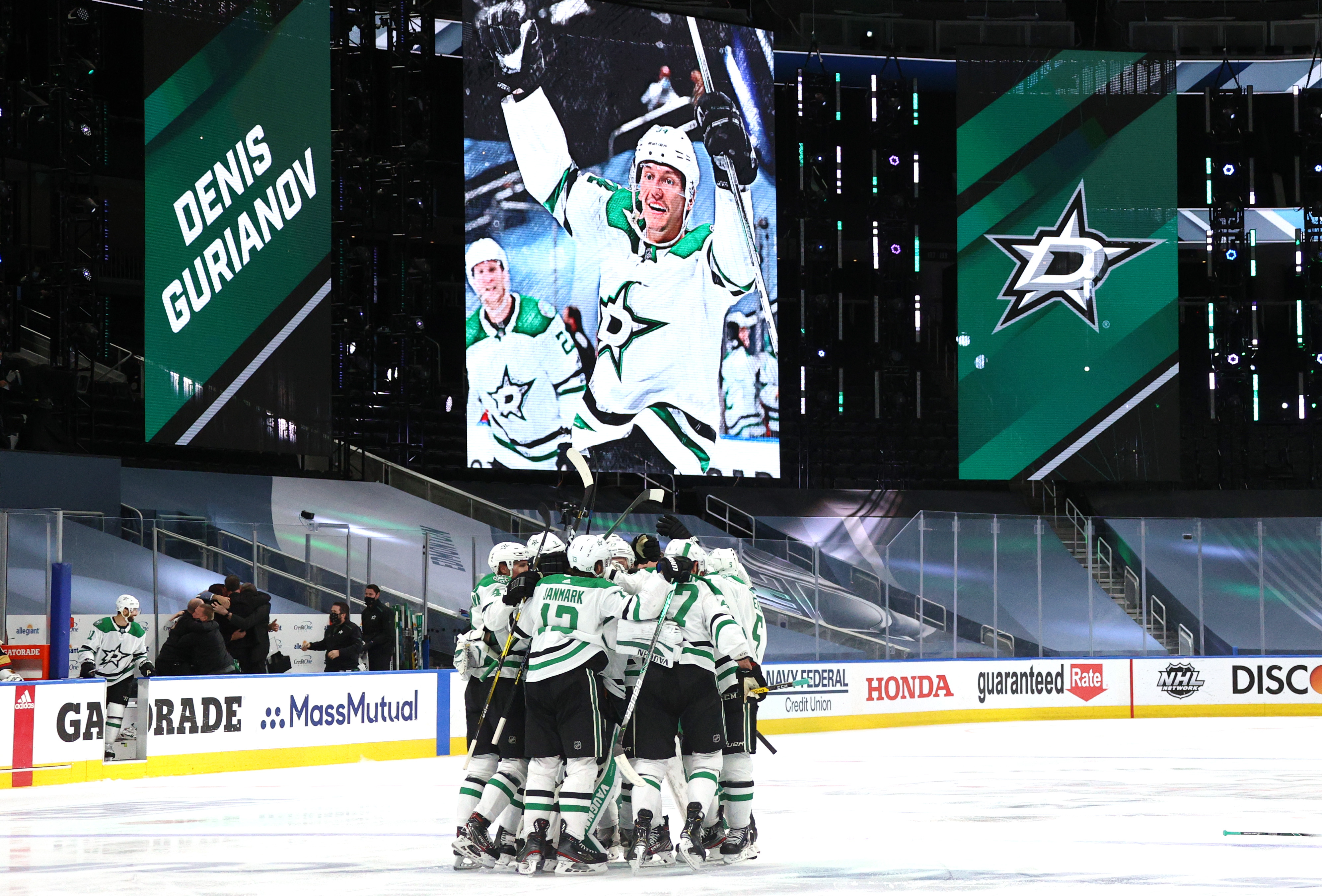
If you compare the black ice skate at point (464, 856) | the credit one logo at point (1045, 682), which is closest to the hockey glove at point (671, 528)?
the black ice skate at point (464, 856)

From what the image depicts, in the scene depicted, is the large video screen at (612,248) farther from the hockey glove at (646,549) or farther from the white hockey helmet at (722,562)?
the hockey glove at (646,549)

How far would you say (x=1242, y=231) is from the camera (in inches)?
1188

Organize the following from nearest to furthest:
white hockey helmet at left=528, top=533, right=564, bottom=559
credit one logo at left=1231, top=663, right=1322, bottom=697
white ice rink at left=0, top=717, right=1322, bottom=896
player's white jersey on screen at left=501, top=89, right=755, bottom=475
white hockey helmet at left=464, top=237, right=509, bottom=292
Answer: white ice rink at left=0, top=717, right=1322, bottom=896, white hockey helmet at left=528, top=533, right=564, bottom=559, white hockey helmet at left=464, top=237, right=509, bottom=292, player's white jersey on screen at left=501, top=89, right=755, bottom=475, credit one logo at left=1231, top=663, right=1322, bottom=697

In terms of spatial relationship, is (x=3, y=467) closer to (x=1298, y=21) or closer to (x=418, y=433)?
(x=418, y=433)

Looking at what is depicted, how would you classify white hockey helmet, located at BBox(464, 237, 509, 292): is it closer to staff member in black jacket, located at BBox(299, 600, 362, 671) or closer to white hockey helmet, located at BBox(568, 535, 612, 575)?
staff member in black jacket, located at BBox(299, 600, 362, 671)

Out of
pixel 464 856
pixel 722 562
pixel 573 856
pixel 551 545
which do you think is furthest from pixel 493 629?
pixel 722 562

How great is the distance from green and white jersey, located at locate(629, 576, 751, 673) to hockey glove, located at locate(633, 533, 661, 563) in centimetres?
21

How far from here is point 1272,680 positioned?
83.1 feet

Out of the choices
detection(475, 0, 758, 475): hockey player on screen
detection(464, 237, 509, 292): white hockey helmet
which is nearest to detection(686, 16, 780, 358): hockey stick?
detection(475, 0, 758, 475): hockey player on screen

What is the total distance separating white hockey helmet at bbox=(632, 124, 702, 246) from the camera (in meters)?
24.9

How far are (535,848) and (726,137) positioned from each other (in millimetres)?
18504

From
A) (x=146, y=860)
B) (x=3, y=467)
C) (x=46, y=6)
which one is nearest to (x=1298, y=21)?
(x=46, y=6)

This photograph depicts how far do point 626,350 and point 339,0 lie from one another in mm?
6510

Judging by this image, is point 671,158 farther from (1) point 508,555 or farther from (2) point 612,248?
(1) point 508,555
